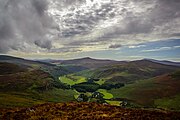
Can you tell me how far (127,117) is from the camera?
99.1ft

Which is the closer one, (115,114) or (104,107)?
(115,114)

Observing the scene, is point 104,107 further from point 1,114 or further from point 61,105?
point 1,114

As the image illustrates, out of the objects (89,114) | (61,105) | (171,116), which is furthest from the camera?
(61,105)

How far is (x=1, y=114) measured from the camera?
33938 mm

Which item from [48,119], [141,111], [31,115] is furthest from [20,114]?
[141,111]

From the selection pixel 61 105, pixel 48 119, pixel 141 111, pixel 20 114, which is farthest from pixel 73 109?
pixel 141 111

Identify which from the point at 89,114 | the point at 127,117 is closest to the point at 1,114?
the point at 89,114

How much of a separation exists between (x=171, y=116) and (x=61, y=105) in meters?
16.2

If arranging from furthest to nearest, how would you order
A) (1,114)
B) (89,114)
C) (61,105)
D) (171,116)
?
(61,105)
(1,114)
(89,114)
(171,116)

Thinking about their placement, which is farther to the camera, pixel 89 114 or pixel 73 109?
pixel 73 109

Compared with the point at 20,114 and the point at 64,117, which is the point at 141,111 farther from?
the point at 20,114

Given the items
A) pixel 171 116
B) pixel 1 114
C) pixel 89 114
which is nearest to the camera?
pixel 171 116

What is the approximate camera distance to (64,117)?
31.0m

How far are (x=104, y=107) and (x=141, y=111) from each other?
567 centimetres
